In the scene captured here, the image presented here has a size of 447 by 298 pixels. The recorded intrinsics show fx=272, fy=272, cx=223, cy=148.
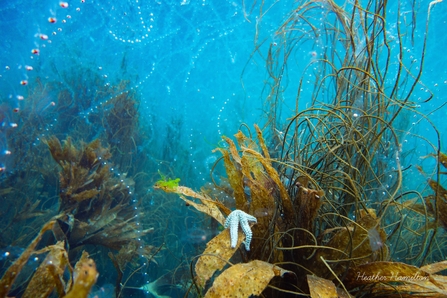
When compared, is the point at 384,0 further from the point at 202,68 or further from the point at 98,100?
the point at 202,68

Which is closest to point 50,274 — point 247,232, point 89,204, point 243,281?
point 243,281

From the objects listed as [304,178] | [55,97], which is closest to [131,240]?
[304,178]

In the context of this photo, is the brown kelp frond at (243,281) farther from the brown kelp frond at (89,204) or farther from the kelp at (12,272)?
the brown kelp frond at (89,204)

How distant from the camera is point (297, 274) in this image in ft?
6.97

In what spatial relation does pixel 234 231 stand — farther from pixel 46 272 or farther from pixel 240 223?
pixel 46 272

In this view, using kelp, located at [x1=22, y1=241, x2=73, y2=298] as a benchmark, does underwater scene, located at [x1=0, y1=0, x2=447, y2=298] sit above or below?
above

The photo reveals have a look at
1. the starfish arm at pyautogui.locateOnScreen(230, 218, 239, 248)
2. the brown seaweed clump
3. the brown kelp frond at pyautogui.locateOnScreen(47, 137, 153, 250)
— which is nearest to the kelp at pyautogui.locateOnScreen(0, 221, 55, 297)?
the brown seaweed clump

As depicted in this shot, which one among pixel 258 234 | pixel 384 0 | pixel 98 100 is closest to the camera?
pixel 258 234

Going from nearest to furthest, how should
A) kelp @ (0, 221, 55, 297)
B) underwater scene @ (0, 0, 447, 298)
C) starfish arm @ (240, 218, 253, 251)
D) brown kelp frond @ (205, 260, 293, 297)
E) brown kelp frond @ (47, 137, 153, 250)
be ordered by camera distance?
kelp @ (0, 221, 55, 297) < brown kelp frond @ (205, 260, 293, 297) < underwater scene @ (0, 0, 447, 298) < starfish arm @ (240, 218, 253, 251) < brown kelp frond @ (47, 137, 153, 250)

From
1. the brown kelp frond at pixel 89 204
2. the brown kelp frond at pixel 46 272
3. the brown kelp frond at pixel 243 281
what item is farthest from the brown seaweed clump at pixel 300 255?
the brown kelp frond at pixel 89 204

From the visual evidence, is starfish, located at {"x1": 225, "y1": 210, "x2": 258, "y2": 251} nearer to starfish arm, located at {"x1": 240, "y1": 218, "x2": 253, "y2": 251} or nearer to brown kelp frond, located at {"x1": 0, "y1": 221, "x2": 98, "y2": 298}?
starfish arm, located at {"x1": 240, "y1": 218, "x2": 253, "y2": 251}

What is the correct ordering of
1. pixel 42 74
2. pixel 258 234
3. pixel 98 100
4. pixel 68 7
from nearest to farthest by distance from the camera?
1. pixel 258 234
2. pixel 98 100
3. pixel 42 74
4. pixel 68 7

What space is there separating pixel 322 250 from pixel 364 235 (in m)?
0.33

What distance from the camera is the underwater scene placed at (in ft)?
6.24
